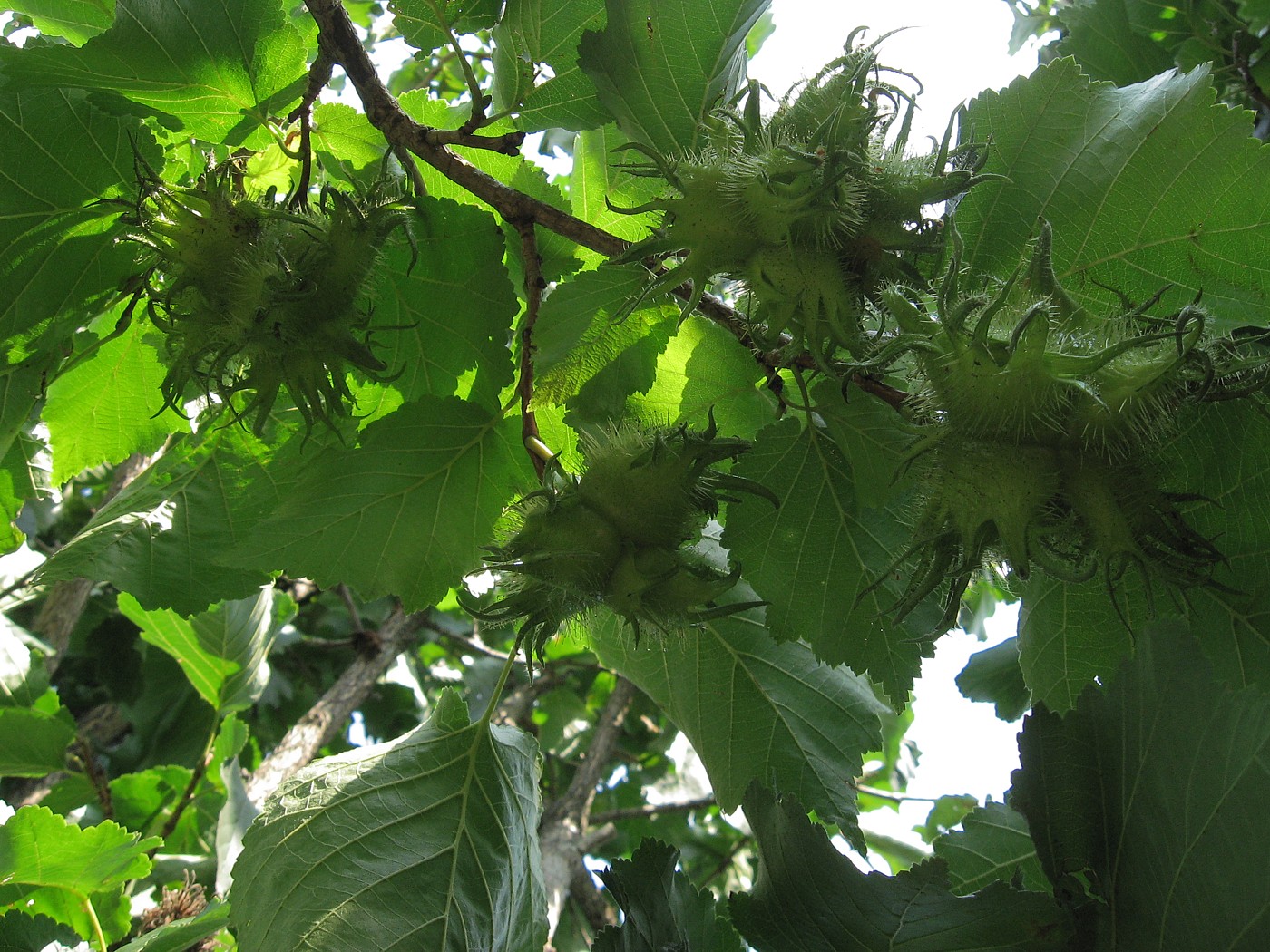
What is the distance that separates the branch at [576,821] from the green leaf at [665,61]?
11.5ft

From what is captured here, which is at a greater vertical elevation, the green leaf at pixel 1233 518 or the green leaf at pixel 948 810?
the green leaf at pixel 1233 518

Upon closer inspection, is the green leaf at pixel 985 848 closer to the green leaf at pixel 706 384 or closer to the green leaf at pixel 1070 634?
the green leaf at pixel 1070 634

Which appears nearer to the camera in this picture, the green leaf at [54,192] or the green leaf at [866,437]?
the green leaf at [866,437]

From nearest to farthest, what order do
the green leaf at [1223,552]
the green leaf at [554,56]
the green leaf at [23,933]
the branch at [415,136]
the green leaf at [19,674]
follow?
the green leaf at [1223,552], the branch at [415,136], the green leaf at [554,56], the green leaf at [23,933], the green leaf at [19,674]

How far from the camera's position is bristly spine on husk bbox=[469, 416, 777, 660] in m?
1.49

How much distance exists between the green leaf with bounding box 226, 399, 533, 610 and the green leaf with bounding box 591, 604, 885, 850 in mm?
390

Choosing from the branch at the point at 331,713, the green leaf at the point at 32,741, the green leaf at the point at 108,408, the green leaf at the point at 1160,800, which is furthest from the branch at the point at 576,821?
the green leaf at the point at 1160,800

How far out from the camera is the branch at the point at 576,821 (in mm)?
4590

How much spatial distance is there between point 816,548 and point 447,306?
94 centimetres

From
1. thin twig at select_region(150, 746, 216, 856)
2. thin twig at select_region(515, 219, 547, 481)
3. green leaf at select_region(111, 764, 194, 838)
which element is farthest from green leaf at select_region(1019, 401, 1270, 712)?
green leaf at select_region(111, 764, 194, 838)

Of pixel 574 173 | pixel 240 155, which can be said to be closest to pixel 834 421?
pixel 574 173

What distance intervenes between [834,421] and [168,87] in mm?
1485

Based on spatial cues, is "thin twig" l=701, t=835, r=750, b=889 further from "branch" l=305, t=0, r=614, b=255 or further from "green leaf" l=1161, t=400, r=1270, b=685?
"branch" l=305, t=0, r=614, b=255

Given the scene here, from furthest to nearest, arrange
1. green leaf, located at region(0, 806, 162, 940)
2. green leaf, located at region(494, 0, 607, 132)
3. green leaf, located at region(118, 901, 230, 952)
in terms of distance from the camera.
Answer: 1. green leaf, located at region(0, 806, 162, 940)
2. green leaf, located at region(118, 901, 230, 952)
3. green leaf, located at region(494, 0, 607, 132)
